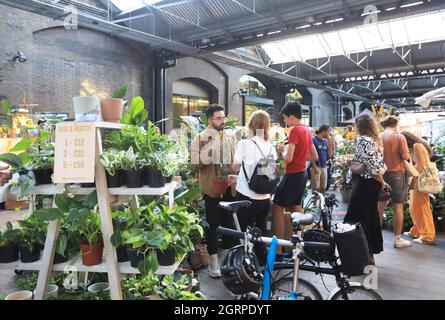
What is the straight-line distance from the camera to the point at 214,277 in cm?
301

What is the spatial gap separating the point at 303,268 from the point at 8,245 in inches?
68.9

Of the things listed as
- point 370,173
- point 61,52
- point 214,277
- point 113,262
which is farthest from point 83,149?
point 61,52

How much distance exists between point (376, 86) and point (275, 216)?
19008mm

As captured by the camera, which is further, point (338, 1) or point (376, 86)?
point (376, 86)

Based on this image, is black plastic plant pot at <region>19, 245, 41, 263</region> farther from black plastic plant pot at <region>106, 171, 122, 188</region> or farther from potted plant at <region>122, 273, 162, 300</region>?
black plastic plant pot at <region>106, 171, 122, 188</region>

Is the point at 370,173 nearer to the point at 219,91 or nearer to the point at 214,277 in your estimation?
the point at 214,277

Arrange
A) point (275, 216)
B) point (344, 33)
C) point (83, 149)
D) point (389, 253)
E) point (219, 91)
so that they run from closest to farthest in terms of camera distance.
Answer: point (83, 149), point (275, 216), point (389, 253), point (344, 33), point (219, 91)

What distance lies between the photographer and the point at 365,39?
10414 millimetres

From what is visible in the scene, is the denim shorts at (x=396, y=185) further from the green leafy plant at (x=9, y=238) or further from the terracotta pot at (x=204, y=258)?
the green leafy plant at (x=9, y=238)

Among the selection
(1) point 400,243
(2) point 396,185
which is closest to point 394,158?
(2) point 396,185

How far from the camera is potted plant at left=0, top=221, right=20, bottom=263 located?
211 centimetres

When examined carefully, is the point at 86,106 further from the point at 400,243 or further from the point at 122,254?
the point at 400,243

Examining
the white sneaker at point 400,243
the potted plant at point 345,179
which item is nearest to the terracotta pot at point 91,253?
the white sneaker at point 400,243

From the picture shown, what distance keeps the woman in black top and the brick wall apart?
750 centimetres
